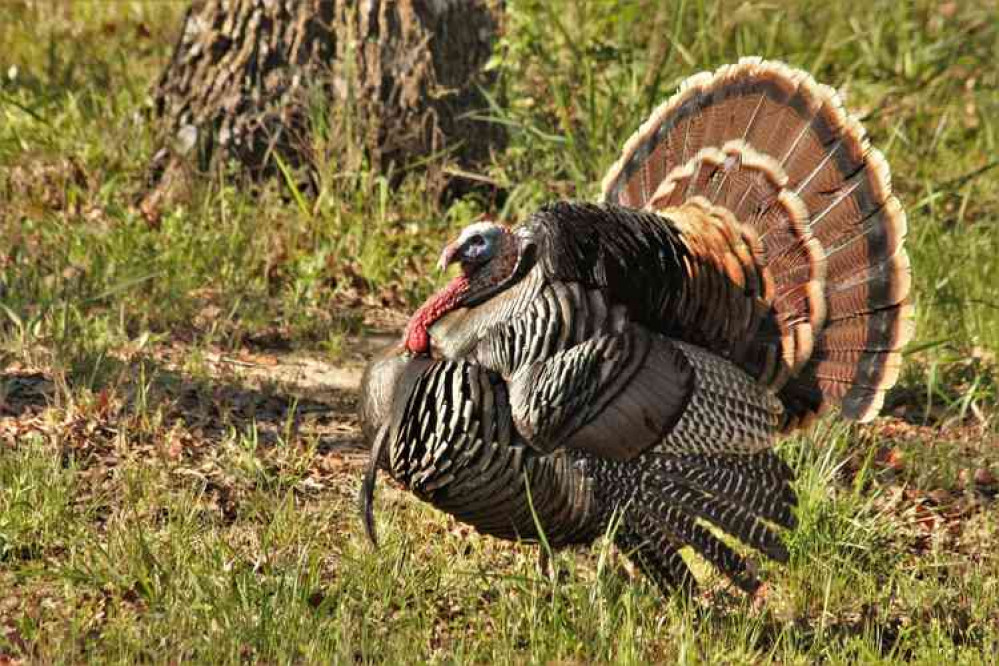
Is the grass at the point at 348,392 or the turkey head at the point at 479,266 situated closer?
the grass at the point at 348,392

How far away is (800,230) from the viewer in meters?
5.03

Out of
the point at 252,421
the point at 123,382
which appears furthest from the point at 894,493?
the point at 123,382

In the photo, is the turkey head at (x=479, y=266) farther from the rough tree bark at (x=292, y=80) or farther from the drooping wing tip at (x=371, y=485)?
the rough tree bark at (x=292, y=80)

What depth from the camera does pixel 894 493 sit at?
5.68m

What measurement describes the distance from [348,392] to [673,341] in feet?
5.63

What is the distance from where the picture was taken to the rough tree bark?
719cm

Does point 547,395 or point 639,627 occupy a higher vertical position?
point 547,395

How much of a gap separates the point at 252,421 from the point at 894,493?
2.20 metres

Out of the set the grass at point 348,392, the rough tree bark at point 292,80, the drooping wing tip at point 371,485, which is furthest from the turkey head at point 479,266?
the rough tree bark at point 292,80

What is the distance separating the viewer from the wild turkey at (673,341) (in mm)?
4523

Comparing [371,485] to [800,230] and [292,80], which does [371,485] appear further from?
[292,80]

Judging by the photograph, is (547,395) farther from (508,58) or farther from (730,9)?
(730,9)

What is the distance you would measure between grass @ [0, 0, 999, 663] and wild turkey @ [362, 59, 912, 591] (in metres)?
0.26

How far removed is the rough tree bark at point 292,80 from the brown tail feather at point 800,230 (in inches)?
87.6
